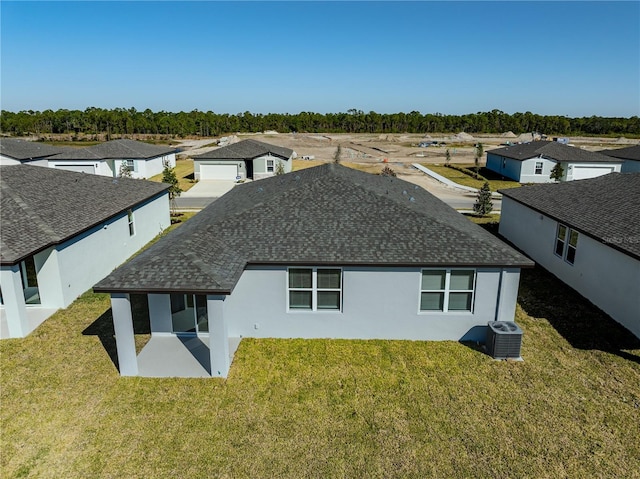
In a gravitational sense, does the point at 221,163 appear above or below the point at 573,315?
above

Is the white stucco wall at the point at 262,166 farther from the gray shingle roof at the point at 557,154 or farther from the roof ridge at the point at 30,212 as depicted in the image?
the roof ridge at the point at 30,212

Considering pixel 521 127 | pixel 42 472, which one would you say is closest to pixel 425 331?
pixel 42 472

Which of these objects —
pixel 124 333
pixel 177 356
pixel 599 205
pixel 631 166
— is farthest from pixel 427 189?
pixel 124 333

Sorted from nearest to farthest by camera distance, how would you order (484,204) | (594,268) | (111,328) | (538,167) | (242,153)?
(111,328)
(594,268)
(484,204)
(538,167)
(242,153)

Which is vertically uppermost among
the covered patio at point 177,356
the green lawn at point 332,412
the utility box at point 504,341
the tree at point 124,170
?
the tree at point 124,170

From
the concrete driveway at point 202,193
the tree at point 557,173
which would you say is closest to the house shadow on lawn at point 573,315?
the concrete driveway at point 202,193

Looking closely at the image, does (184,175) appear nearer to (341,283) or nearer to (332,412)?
(341,283)

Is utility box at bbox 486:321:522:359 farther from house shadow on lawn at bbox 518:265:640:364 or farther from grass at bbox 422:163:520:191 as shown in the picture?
grass at bbox 422:163:520:191
